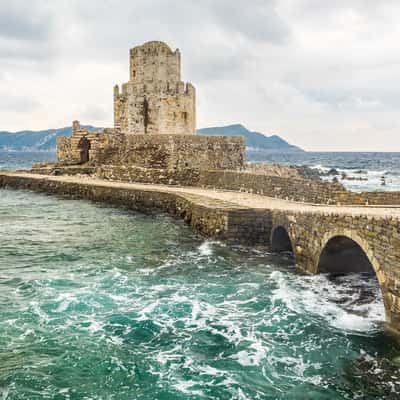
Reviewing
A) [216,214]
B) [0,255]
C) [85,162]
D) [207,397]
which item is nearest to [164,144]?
[85,162]

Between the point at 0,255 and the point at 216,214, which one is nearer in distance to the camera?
the point at 0,255

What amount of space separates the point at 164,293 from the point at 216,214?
5143mm

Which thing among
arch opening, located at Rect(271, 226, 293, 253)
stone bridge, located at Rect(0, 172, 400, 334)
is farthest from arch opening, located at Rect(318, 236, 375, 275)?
arch opening, located at Rect(271, 226, 293, 253)

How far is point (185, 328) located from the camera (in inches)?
311

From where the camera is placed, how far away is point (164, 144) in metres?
26.3

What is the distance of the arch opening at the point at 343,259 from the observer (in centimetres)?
1023

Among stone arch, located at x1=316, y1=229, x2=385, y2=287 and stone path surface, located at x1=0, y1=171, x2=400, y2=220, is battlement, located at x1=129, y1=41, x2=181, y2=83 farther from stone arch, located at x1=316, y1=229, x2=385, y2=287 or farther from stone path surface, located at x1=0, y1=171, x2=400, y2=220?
stone arch, located at x1=316, y1=229, x2=385, y2=287

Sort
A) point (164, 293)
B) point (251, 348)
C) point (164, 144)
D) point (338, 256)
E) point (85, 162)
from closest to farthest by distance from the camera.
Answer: point (251, 348)
point (164, 293)
point (338, 256)
point (164, 144)
point (85, 162)

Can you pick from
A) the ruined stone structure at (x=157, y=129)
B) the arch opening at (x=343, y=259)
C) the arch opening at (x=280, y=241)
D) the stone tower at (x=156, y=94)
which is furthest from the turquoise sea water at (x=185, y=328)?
the stone tower at (x=156, y=94)

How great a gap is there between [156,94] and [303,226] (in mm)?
20252

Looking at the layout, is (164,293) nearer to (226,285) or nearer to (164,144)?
(226,285)

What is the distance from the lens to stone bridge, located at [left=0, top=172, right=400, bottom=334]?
7492mm

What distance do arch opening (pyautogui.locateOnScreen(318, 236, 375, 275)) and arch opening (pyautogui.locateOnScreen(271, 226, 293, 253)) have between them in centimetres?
255

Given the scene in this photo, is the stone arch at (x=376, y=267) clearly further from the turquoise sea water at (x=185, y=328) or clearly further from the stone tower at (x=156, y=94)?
the stone tower at (x=156, y=94)
